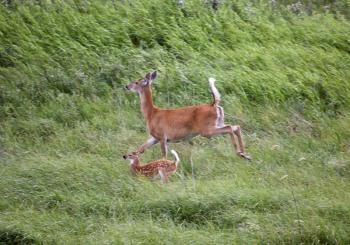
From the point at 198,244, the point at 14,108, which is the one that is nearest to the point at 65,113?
the point at 14,108

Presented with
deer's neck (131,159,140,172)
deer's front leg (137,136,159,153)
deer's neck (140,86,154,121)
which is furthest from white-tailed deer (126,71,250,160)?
deer's neck (131,159,140,172)

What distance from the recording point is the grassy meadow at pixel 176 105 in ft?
27.8

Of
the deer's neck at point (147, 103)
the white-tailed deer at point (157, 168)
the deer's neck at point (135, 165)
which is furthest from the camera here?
the deer's neck at point (147, 103)

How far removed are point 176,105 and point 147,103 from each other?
117cm

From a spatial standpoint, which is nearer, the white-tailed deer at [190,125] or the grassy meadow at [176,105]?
the grassy meadow at [176,105]

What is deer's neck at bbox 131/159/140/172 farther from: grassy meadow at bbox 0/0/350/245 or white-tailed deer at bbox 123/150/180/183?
grassy meadow at bbox 0/0/350/245

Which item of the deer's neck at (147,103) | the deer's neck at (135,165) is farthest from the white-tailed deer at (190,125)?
the deer's neck at (135,165)

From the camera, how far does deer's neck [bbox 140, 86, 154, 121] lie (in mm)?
11266

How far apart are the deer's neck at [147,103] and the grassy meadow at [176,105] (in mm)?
349

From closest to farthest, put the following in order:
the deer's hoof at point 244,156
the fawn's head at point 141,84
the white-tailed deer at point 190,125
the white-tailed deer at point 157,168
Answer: the white-tailed deer at point 157,168 < the deer's hoof at point 244,156 < the white-tailed deer at point 190,125 < the fawn's head at point 141,84

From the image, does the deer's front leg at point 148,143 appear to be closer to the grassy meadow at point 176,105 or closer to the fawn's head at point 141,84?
the grassy meadow at point 176,105

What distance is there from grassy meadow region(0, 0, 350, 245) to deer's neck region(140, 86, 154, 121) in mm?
349

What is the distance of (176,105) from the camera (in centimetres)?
1251

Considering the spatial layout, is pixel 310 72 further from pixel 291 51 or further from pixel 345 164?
pixel 345 164
